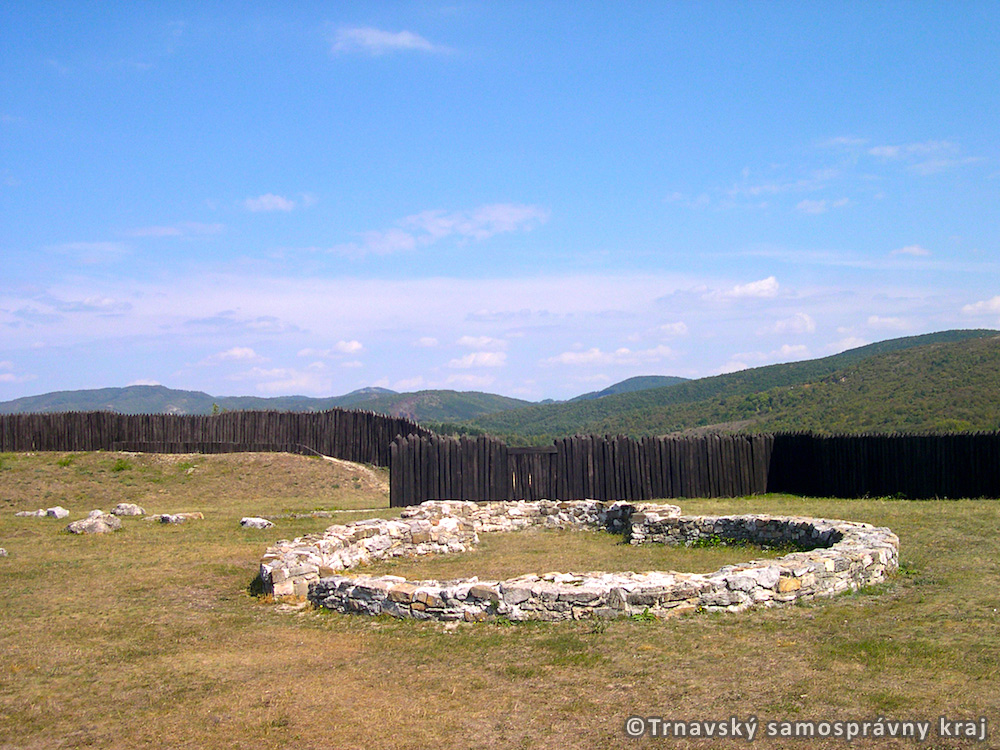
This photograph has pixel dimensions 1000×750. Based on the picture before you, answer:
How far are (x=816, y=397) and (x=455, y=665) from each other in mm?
47616

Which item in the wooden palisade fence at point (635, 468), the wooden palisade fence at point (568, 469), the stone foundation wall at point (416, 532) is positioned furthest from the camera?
the wooden palisade fence at point (568, 469)

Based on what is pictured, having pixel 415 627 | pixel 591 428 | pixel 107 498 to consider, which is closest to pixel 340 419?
pixel 107 498

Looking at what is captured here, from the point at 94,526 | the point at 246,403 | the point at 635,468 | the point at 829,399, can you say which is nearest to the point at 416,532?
the point at 94,526

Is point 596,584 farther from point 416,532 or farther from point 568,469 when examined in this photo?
point 568,469

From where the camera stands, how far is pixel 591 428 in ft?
241

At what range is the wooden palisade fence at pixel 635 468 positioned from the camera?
19.1 m

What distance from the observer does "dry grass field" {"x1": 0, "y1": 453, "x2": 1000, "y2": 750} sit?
17.6 feet

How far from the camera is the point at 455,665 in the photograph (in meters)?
6.80

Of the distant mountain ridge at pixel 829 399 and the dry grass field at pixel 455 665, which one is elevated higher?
the distant mountain ridge at pixel 829 399

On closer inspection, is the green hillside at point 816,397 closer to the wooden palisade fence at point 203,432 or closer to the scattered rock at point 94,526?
the wooden palisade fence at point 203,432

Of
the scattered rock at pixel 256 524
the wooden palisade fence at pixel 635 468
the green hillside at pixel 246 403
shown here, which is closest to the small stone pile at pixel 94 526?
the scattered rock at pixel 256 524

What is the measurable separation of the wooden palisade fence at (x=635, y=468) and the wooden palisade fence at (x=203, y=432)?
10481 mm

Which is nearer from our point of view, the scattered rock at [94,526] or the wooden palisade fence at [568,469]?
the scattered rock at [94,526]

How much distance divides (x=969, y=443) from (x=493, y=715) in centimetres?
1605
